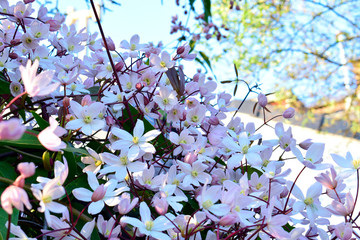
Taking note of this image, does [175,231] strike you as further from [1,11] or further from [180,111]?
[1,11]

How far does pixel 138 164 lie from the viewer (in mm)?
278

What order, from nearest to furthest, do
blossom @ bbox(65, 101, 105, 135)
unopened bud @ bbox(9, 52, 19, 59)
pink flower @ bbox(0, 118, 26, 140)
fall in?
pink flower @ bbox(0, 118, 26, 140)
blossom @ bbox(65, 101, 105, 135)
unopened bud @ bbox(9, 52, 19, 59)

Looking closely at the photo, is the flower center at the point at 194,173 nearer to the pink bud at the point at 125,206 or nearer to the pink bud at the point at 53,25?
the pink bud at the point at 125,206

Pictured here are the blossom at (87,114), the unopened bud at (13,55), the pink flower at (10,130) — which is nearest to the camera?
the pink flower at (10,130)

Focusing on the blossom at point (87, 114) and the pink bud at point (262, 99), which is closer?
the blossom at point (87, 114)

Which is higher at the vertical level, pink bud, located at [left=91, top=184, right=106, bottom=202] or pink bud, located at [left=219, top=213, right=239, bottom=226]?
pink bud, located at [left=91, top=184, right=106, bottom=202]

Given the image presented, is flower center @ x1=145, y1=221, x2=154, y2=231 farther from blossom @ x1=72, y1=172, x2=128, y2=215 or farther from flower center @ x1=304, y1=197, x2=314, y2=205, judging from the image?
flower center @ x1=304, y1=197, x2=314, y2=205

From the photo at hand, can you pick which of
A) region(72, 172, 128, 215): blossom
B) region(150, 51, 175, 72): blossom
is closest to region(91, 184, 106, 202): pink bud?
Result: region(72, 172, 128, 215): blossom

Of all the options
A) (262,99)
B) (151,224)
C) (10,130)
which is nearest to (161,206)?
(151,224)

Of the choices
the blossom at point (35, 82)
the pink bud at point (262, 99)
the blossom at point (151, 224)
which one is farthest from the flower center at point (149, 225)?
the pink bud at point (262, 99)

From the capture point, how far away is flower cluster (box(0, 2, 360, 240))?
0.24m

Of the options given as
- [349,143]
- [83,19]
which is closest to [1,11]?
[83,19]

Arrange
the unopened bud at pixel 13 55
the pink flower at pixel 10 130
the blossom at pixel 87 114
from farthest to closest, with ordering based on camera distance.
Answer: the unopened bud at pixel 13 55, the blossom at pixel 87 114, the pink flower at pixel 10 130

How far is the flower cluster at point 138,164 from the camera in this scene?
0.24m
